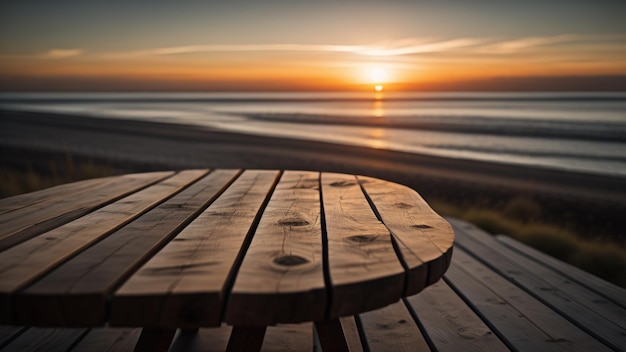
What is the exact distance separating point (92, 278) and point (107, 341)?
1118 millimetres

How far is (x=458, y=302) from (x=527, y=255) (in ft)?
3.71

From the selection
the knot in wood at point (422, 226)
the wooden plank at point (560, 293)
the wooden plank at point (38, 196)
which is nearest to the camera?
the knot in wood at point (422, 226)

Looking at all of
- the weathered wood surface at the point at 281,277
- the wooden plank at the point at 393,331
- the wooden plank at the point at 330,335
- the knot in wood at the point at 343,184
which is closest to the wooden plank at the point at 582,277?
the weathered wood surface at the point at 281,277

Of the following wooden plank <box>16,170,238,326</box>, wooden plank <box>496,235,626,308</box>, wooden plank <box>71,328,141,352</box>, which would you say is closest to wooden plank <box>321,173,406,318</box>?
wooden plank <box>16,170,238,326</box>

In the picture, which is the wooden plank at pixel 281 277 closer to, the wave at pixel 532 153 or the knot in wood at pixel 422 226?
the knot in wood at pixel 422 226

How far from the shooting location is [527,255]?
127 inches

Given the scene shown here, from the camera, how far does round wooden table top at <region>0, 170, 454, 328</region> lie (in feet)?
3.04

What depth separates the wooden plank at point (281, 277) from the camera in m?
0.93

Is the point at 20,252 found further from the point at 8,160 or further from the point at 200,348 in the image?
the point at 8,160

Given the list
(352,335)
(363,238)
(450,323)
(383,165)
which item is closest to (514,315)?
(450,323)

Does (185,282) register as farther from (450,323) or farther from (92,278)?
(450,323)

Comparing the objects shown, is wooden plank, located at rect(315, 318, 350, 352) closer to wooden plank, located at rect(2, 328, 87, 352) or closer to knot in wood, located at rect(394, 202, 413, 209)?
knot in wood, located at rect(394, 202, 413, 209)

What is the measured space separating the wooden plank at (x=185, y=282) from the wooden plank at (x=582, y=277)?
194 centimetres

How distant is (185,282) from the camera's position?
0.98 metres
